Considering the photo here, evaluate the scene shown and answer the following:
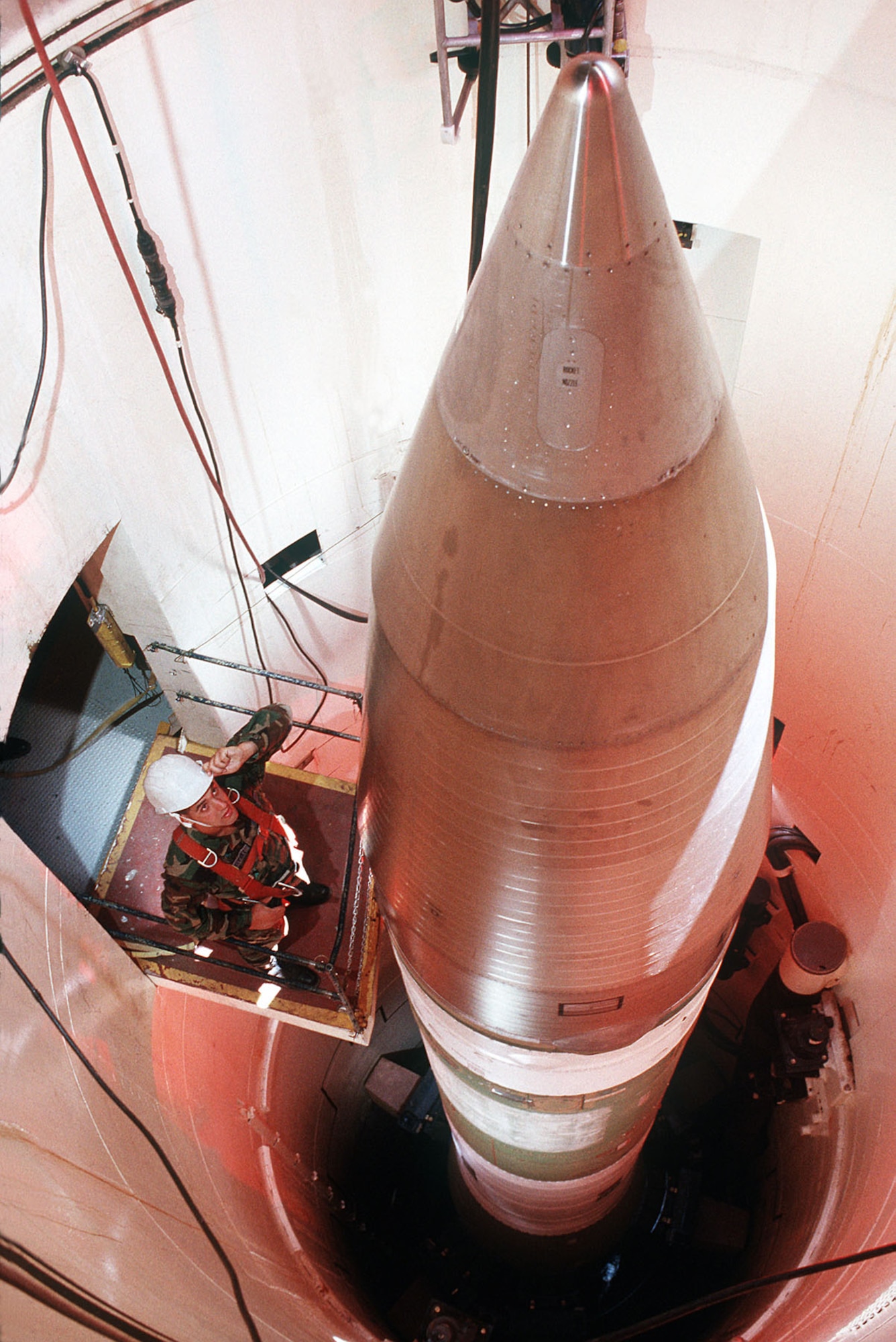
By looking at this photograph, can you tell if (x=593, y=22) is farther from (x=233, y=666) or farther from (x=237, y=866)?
(x=237, y=866)

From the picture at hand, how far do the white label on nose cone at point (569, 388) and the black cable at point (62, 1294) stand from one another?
8.38ft

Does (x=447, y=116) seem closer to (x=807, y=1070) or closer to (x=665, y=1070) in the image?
(x=665, y=1070)

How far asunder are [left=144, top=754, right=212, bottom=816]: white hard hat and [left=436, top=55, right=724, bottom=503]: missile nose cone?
2.70 metres

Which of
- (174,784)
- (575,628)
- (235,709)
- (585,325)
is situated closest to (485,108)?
(585,325)

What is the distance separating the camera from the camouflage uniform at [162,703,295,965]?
4.68 meters

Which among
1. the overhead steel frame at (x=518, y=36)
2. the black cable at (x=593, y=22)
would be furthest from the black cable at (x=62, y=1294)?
the black cable at (x=593, y=22)

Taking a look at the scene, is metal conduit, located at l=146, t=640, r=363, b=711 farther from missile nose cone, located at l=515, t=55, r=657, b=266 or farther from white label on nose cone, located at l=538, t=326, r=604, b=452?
missile nose cone, located at l=515, t=55, r=657, b=266

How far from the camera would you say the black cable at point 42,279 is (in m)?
3.64

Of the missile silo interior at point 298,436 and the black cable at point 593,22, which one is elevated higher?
the black cable at point 593,22

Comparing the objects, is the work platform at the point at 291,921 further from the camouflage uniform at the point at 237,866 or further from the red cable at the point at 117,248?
the red cable at the point at 117,248

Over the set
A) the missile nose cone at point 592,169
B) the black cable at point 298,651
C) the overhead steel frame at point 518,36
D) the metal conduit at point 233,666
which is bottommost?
the black cable at point 298,651

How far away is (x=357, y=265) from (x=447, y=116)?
0.96m

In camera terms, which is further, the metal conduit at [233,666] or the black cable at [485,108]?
the metal conduit at [233,666]

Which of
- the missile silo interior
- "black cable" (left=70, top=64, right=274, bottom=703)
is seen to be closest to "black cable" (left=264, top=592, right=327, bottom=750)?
the missile silo interior
